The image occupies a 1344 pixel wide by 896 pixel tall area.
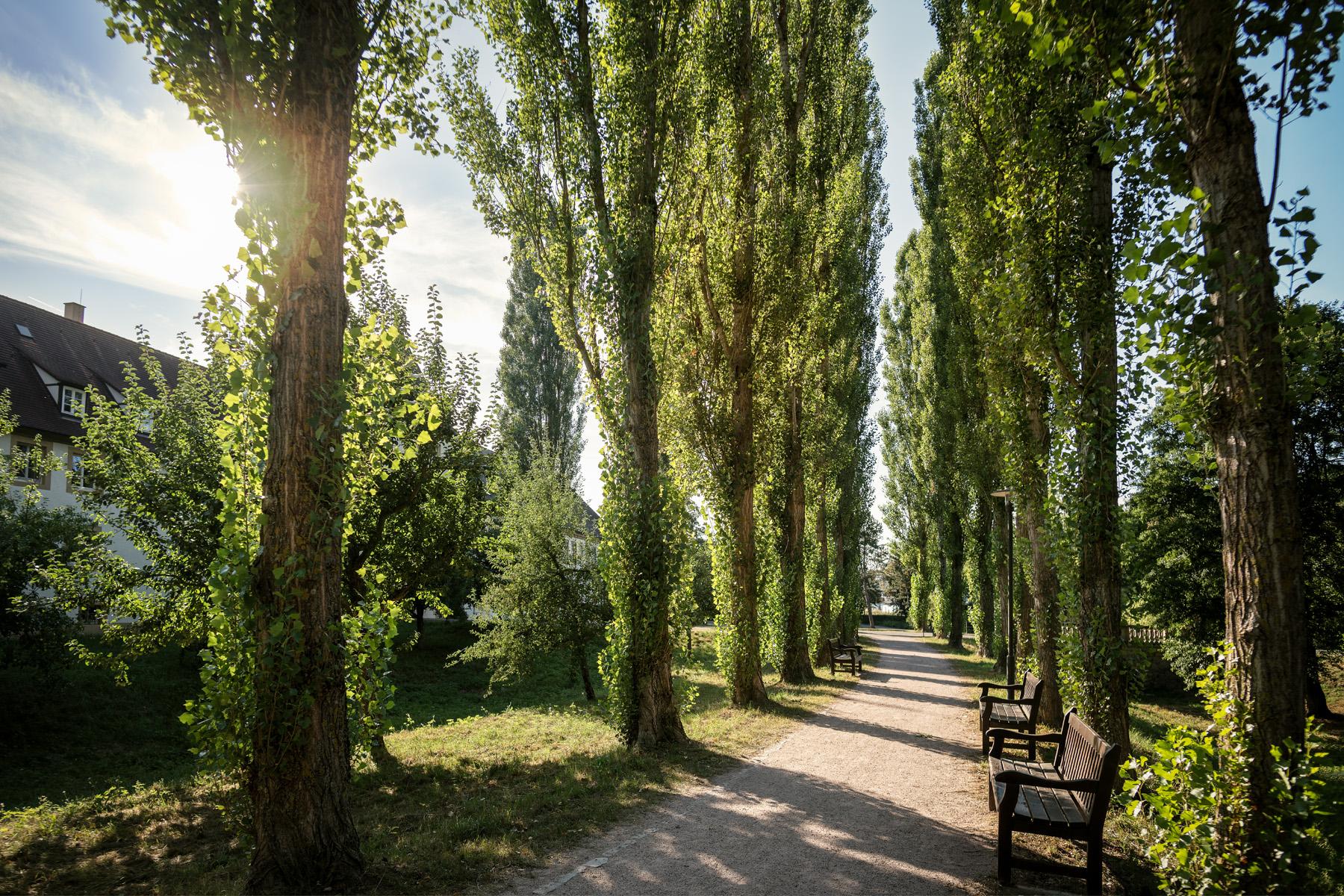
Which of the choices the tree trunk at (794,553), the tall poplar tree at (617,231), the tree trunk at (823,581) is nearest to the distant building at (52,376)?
the tall poplar tree at (617,231)

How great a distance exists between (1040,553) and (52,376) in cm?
3125

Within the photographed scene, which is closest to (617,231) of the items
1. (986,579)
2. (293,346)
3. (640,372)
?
(640,372)

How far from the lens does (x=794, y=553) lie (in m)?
15.7

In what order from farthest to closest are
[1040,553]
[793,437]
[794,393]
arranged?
[793,437] < [794,393] < [1040,553]

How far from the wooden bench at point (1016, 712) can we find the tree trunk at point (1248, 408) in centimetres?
472

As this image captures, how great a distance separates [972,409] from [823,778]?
14850 mm

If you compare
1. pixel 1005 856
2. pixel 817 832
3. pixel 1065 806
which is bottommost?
pixel 817 832

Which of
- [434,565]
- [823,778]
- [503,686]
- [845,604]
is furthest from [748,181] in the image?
[845,604]

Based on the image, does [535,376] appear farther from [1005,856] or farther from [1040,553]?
[1005,856]

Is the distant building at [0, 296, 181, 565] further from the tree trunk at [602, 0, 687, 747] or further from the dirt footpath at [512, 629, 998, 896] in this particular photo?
the dirt footpath at [512, 629, 998, 896]

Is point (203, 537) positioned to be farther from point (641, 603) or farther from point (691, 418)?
point (691, 418)

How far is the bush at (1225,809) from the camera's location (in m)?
3.20

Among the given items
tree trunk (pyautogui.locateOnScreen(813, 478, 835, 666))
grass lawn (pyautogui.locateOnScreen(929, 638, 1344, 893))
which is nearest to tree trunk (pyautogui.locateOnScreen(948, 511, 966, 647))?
grass lawn (pyautogui.locateOnScreen(929, 638, 1344, 893))

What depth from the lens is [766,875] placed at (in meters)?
4.83
